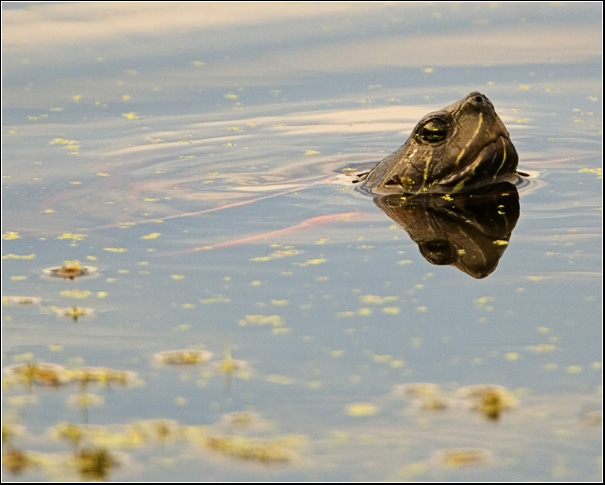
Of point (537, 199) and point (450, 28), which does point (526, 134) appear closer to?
point (537, 199)

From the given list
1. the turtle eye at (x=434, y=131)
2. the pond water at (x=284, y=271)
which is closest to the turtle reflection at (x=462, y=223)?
the pond water at (x=284, y=271)

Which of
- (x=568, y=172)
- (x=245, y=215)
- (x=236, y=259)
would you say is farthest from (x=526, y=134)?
(x=236, y=259)

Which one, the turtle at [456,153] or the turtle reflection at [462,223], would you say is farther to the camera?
the turtle at [456,153]

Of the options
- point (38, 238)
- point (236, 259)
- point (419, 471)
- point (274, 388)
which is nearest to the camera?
point (419, 471)

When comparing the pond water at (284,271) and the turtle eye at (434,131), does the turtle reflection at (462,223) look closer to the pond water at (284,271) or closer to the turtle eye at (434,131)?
the pond water at (284,271)

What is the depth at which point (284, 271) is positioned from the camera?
546 centimetres

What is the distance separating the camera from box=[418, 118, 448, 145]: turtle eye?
22.2 feet

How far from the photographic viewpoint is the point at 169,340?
186 inches

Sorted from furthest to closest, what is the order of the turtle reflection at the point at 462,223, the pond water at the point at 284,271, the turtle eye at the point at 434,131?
the turtle eye at the point at 434,131 → the turtle reflection at the point at 462,223 → the pond water at the point at 284,271

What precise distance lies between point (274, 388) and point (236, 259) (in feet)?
5.04

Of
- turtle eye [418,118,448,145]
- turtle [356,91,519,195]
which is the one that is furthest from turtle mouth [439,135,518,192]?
turtle eye [418,118,448,145]

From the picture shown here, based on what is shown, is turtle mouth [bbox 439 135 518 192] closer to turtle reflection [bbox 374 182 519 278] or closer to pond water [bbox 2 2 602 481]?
turtle reflection [bbox 374 182 519 278]

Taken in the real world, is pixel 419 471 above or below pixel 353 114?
below

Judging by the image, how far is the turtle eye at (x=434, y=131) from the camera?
22.2 feet
